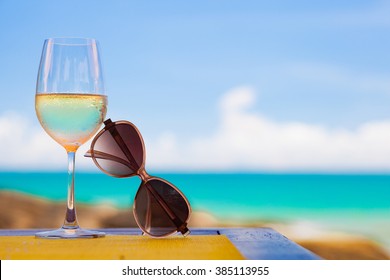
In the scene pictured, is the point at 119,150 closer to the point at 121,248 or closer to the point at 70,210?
the point at 70,210

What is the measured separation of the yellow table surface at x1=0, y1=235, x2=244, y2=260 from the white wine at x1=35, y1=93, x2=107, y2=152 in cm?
19

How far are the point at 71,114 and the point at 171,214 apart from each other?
0.26 meters

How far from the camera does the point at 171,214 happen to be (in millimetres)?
1349

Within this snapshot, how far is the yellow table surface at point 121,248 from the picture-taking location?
3.65 feet

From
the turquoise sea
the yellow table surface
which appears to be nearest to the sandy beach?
the turquoise sea

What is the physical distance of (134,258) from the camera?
43.1 inches

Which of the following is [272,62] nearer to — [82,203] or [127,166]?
[82,203]

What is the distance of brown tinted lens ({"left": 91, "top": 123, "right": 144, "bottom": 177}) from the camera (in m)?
1.41

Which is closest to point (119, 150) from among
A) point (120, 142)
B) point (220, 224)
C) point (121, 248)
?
point (120, 142)

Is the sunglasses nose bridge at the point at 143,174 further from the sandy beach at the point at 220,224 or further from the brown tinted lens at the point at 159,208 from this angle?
the sandy beach at the point at 220,224

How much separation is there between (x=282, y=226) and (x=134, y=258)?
8.88 metres

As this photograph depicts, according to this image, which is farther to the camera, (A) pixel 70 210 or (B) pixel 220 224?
(B) pixel 220 224

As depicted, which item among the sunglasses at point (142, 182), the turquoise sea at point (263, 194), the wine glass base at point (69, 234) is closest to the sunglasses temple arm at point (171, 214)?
the sunglasses at point (142, 182)

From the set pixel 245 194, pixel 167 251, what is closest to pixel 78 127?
pixel 167 251
